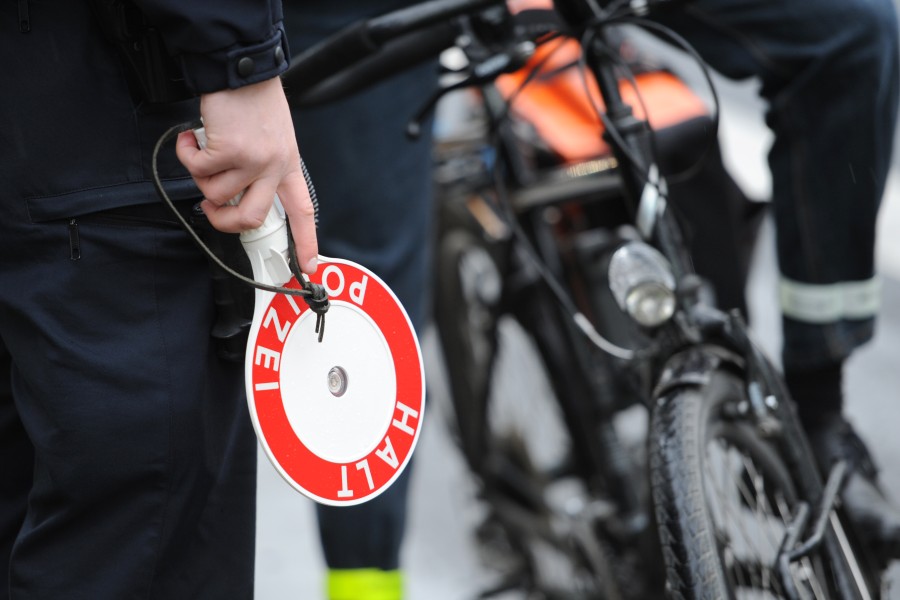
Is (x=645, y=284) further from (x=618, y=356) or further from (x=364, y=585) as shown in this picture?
(x=364, y=585)

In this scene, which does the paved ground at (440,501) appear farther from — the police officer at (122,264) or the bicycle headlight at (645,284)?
the police officer at (122,264)

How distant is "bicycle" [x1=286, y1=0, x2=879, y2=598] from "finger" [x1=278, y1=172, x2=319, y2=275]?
1.41 ft

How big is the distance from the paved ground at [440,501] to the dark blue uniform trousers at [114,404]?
1.56 meters

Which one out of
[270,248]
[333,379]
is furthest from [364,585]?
[270,248]

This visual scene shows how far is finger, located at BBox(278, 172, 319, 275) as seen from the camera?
1.16 metres

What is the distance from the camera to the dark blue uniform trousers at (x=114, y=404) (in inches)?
45.2

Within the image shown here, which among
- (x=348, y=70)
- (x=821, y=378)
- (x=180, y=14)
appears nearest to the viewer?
(x=180, y=14)

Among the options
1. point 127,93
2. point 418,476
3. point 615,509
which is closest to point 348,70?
point 127,93

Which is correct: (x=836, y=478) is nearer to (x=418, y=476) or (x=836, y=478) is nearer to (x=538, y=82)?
(x=538, y=82)

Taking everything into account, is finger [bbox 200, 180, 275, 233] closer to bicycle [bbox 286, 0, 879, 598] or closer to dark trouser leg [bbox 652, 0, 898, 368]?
bicycle [bbox 286, 0, 879, 598]

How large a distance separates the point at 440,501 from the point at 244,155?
227 centimetres

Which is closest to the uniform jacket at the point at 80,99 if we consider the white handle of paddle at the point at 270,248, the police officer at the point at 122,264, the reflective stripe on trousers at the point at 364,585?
the police officer at the point at 122,264

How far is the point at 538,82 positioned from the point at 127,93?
57.4 inches

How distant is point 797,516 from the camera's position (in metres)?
1.53
